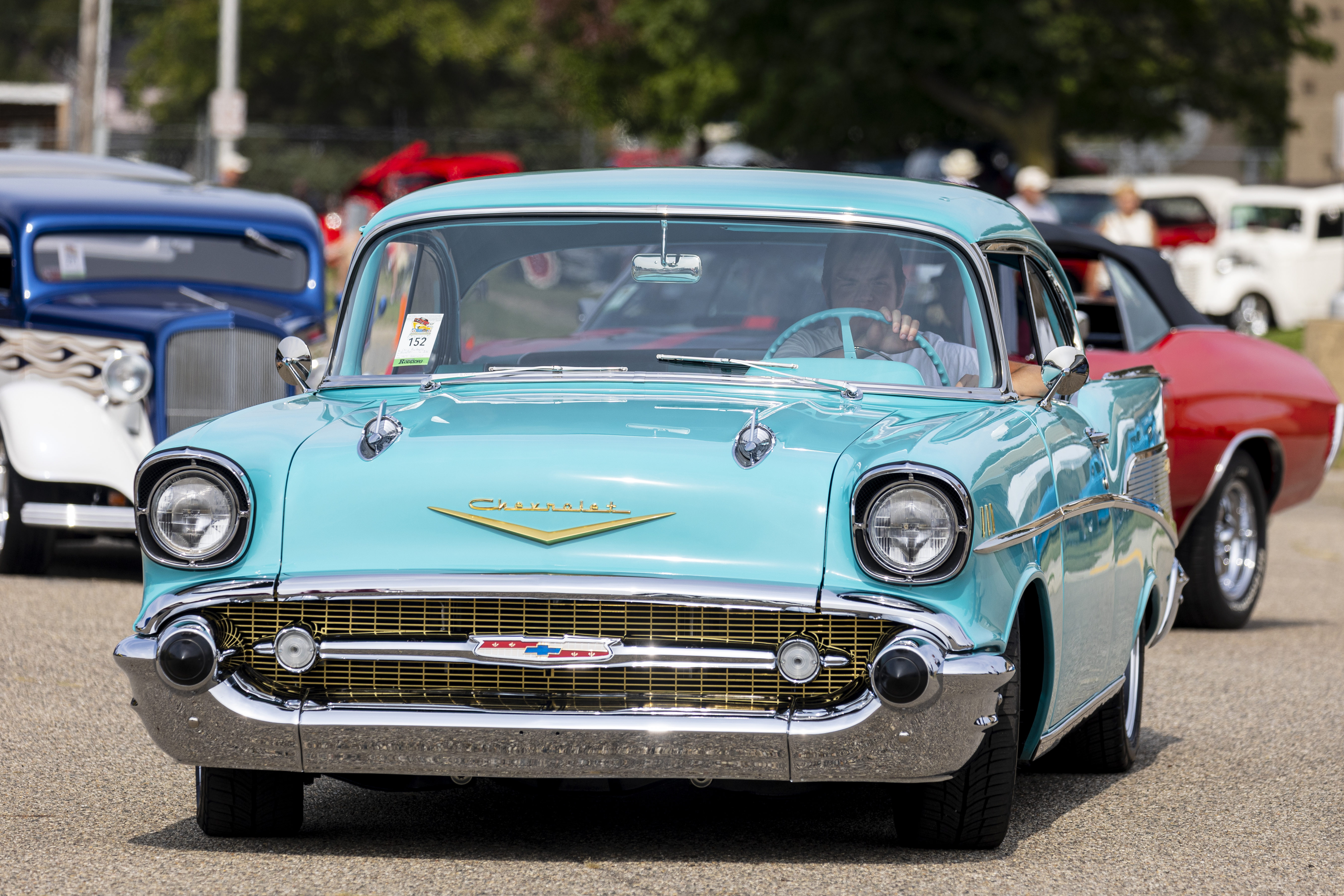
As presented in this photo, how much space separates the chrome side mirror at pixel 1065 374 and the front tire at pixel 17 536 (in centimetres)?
596

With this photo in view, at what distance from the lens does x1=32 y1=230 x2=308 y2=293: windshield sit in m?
11.2

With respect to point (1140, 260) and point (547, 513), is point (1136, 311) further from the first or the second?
point (547, 513)

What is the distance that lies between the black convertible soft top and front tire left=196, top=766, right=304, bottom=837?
5010 millimetres

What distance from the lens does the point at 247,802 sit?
16.1 feet

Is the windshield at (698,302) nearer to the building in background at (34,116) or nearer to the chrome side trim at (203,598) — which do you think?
the chrome side trim at (203,598)

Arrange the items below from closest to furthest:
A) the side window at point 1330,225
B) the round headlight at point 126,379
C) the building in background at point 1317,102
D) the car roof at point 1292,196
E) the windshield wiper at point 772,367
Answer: the windshield wiper at point 772,367 → the round headlight at point 126,379 → the side window at point 1330,225 → the car roof at point 1292,196 → the building in background at point 1317,102

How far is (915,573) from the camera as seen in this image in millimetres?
4469

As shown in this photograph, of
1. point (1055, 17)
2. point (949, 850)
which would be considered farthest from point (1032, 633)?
point (1055, 17)

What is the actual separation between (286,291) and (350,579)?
761cm

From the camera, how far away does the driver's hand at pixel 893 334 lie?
5.50 m

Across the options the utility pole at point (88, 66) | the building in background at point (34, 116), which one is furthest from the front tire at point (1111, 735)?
the building in background at point (34, 116)

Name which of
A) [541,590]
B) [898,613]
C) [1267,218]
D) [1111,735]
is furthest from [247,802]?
[1267,218]

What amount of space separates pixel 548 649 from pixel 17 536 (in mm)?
6300

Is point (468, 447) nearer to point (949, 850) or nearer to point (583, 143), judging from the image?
point (949, 850)
